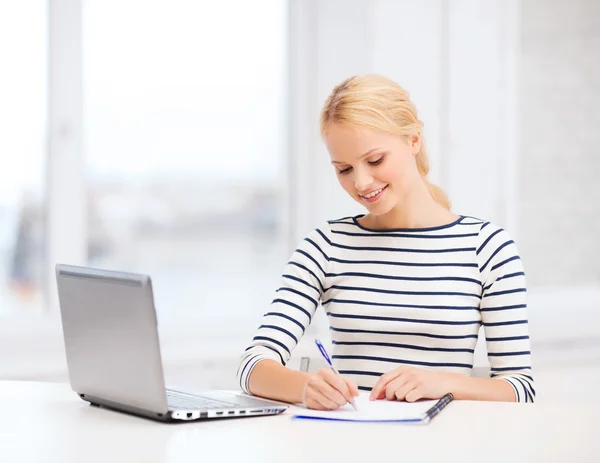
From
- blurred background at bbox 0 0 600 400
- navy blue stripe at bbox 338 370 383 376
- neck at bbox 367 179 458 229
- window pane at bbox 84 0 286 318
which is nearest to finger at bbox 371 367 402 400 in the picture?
navy blue stripe at bbox 338 370 383 376

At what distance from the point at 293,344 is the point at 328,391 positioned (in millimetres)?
408

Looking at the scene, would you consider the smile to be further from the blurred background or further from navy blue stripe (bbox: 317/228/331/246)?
the blurred background

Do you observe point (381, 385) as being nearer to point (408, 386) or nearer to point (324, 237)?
point (408, 386)

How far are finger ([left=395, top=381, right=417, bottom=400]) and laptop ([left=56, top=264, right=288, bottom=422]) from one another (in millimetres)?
198

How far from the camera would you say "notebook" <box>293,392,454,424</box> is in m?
1.39

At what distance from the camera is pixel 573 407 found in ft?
5.00

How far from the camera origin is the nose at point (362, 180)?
1795 millimetres

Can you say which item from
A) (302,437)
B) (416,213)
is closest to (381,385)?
(302,437)

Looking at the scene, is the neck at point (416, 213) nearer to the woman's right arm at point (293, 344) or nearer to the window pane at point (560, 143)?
the woman's right arm at point (293, 344)

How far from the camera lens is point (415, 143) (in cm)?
194

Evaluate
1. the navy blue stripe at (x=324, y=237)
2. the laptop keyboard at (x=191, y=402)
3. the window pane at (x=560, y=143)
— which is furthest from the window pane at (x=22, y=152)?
the window pane at (x=560, y=143)

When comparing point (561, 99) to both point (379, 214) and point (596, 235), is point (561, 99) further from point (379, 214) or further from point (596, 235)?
point (379, 214)

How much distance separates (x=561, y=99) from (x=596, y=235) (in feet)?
1.92

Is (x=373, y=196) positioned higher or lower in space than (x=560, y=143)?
lower
